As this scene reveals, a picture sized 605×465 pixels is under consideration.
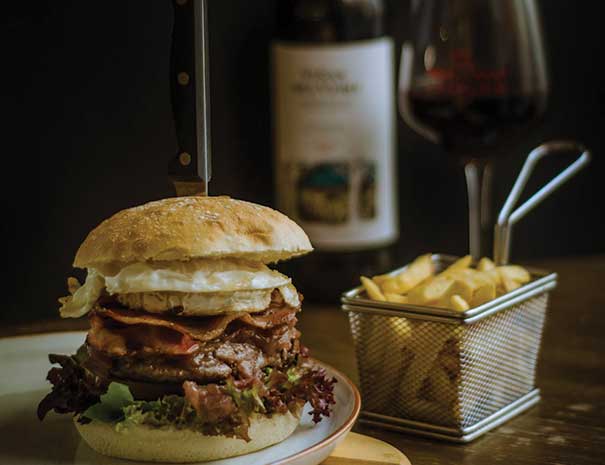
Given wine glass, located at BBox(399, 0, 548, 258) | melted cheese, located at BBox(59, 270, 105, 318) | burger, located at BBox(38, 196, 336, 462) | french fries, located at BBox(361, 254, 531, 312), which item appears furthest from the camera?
wine glass, located at BBox(399, 0, 548, 258)

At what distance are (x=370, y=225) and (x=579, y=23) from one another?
963mm

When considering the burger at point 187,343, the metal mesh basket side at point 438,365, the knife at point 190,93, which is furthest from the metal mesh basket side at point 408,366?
the knife at point 190,93

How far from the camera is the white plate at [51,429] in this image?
1168mm

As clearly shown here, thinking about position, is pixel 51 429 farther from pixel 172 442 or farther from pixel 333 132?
pixel 333 132

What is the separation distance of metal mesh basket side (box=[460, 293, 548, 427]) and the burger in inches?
8.3

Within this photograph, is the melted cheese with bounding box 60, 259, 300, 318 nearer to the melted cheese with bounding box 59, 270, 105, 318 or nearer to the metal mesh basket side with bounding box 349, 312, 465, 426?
the melted cheese with bounding box 59, 270, 105, 318

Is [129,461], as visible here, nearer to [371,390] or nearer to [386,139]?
[371,390]

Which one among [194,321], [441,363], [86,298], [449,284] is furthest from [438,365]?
[86,298]

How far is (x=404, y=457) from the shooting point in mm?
1207

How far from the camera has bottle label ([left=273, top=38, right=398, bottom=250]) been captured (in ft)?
7.08

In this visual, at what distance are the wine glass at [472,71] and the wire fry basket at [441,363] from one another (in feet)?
2.20

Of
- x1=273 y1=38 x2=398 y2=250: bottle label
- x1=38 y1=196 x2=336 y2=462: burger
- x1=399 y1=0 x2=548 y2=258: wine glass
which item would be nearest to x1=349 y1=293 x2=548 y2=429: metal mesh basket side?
x1=38 y1=196 x2=336 y2=462: burger

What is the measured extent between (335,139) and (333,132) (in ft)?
0.05

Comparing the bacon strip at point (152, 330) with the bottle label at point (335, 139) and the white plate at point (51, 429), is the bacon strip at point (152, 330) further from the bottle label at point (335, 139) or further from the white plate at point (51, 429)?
the bottle label at point (335, 139)
